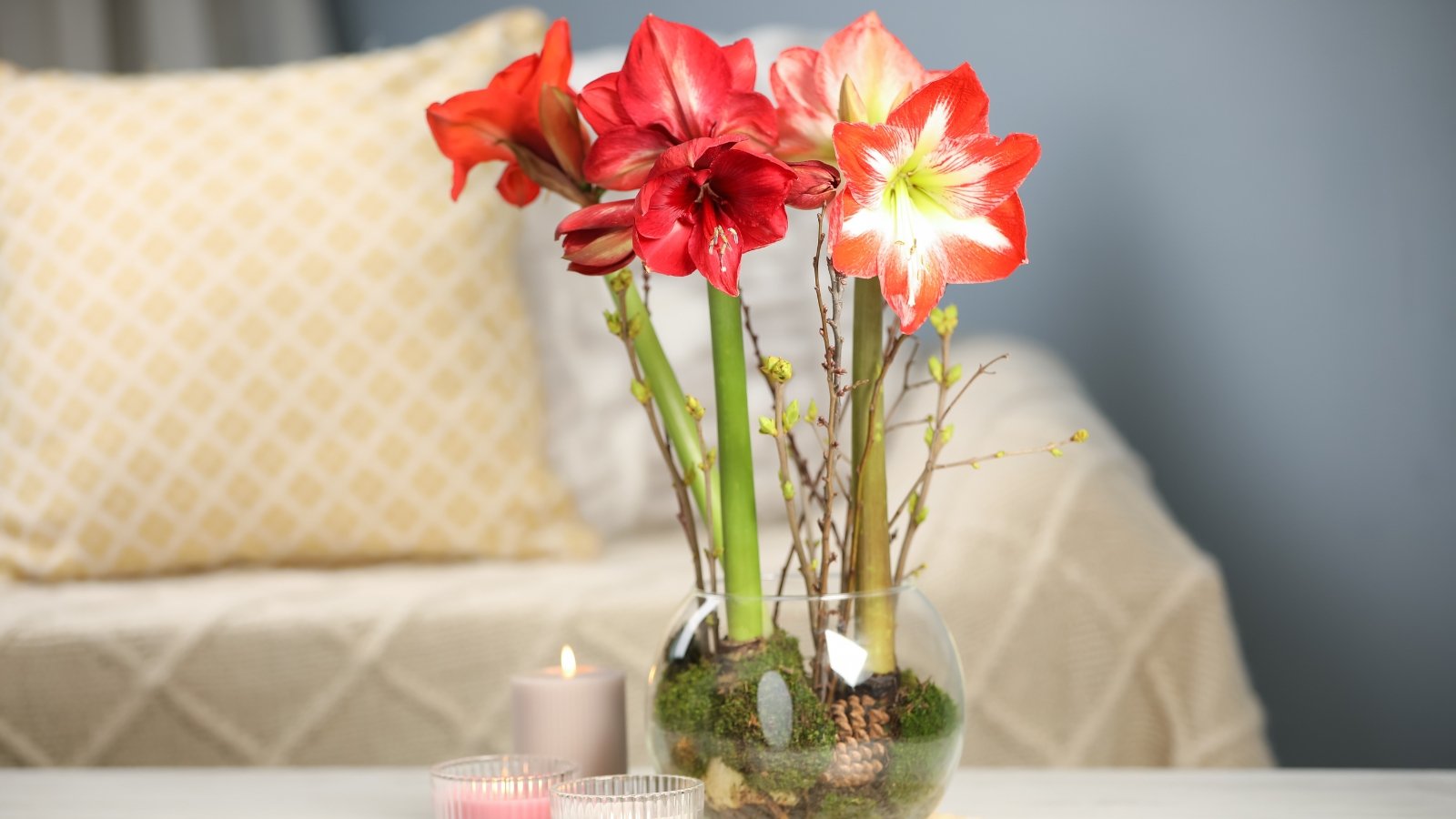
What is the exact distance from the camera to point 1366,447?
1.81 m

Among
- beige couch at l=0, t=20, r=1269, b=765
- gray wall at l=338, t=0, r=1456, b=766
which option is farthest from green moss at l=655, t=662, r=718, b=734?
gray wall at l=338, t=0, r=1456, b=766

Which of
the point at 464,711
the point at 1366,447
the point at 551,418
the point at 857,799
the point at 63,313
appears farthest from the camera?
the point at 1366,447

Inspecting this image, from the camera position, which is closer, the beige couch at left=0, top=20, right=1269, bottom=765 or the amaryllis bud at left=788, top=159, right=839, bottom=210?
the amaryllis bud at left=788, top=159, right=839, bottom=210

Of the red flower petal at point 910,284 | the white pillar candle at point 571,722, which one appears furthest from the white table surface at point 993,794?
the red flower petal at point 910,284

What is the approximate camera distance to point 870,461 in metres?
0.64

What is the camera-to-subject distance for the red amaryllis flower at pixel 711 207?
1.76ft

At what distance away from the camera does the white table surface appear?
72 centimetres

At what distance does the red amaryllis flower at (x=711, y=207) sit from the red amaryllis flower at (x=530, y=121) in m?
0.09

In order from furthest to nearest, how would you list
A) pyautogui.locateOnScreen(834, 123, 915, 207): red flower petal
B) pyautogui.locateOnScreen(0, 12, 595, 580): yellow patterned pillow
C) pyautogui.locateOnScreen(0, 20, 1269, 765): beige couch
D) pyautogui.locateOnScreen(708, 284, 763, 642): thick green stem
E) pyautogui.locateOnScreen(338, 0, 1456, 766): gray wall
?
pyautogui.locateOnScreen(338, 0, 1456, 766): gray wall, pyautogui.locateOnScreen(0, 12, 595, 580): yellow patterned pillow, pyautogui.locateOnScreen(0, 20, 1269, 765): beige couch, pyautogui.locateOnScreen(708, 284, 763, 642): thick green stem, pyautogui.locateOnScreen(834, 123, 915, 207): red flower petal

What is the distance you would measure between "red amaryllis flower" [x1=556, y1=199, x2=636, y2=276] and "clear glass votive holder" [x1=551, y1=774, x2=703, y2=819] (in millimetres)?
224

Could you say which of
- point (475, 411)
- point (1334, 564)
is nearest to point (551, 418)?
point (475, 411)

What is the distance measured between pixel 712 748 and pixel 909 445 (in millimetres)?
868

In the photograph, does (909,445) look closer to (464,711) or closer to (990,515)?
(990,515)

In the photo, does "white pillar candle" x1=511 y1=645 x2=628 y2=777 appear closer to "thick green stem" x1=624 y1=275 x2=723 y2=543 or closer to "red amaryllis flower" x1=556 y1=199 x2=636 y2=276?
"thick green stem" x1=624 y1=275 x2=723 y2=543
